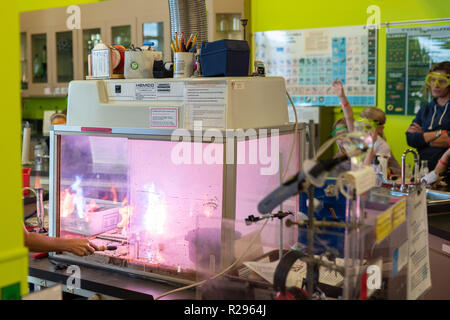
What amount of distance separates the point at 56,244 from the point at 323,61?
3891mm

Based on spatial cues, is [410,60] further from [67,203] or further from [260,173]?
[67,203]

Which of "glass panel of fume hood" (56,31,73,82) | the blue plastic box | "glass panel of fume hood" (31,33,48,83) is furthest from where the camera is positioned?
"glass panel of fume hood" (31,33,48,83)

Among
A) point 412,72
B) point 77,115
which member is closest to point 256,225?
point 77,115

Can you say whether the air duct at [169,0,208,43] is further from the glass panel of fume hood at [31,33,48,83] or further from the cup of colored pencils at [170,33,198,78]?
the glass panel of fume hood at [31,33,48,83]

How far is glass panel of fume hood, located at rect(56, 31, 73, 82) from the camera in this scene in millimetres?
5590

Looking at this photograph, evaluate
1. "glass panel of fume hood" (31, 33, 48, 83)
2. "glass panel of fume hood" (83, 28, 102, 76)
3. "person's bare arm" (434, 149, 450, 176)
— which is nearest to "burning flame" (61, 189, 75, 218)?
"person's bare arm" (434, 149, 450, 176)

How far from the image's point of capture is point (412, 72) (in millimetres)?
4559

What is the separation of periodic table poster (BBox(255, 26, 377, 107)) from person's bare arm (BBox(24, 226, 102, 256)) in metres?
3.66

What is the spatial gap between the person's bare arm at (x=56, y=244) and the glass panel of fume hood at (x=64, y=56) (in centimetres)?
430

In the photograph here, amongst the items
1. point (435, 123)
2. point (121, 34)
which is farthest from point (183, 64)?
point (121, 34)

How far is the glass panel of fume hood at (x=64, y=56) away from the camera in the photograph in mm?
5590

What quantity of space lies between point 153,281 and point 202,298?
49cm

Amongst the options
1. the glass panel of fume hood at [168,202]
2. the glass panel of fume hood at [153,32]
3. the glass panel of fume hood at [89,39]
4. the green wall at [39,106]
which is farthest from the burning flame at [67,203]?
the green wall at [39,106]

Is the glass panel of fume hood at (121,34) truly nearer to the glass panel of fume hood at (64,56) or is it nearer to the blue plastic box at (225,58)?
the glass panel of fume hood at (64,56)
